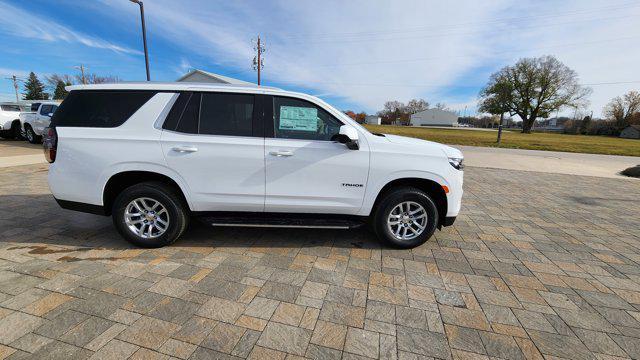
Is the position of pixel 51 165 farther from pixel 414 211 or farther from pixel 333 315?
pixel 414 211

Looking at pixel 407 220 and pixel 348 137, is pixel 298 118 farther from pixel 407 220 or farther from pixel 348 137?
pixel 407 220

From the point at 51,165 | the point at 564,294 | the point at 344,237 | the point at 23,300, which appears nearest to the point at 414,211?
the point at 344,237

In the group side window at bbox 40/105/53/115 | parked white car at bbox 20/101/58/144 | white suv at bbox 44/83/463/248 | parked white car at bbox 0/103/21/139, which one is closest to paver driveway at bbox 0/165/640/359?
white suv at bbox 44/83/463/248

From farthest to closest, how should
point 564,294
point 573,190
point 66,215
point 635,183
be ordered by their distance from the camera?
point 635,183 → point 573,190 → point 66,215 → point 564,294

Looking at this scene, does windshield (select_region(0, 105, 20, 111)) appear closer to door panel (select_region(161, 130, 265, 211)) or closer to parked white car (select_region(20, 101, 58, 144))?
parked white car (select_region(20, 101, 58, 144))

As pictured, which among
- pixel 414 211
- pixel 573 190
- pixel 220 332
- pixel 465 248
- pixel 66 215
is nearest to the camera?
pixel 220 332

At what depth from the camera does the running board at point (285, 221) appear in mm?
3406

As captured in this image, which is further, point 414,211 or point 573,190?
point 573,190

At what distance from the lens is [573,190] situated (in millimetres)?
7777

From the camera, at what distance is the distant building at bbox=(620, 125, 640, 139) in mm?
54853

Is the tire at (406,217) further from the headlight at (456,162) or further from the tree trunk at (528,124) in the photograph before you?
the tree trunk at (528,124)

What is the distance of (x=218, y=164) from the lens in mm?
3279

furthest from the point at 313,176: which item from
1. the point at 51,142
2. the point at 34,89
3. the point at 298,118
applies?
the point at 34,89

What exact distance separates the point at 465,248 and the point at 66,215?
571 cm
